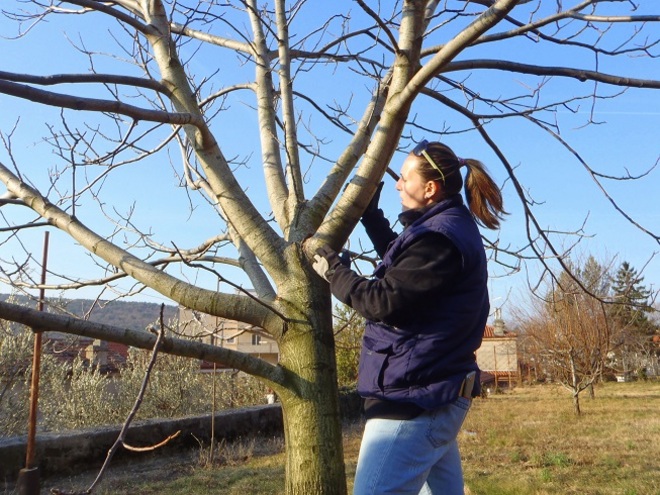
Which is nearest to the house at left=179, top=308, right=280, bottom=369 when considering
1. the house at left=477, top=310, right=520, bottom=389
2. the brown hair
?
the brown hair

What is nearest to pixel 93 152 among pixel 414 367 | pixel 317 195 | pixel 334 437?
pixel 317 195

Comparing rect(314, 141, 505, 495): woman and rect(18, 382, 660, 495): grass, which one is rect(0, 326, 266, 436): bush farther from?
rect(314, 141, 505, 495): woman

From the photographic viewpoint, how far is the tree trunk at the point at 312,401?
2.41 m

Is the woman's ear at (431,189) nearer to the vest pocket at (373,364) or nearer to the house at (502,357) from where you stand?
the vest pocket at (373,364)

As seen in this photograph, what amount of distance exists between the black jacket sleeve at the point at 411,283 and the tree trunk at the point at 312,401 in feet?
2.01

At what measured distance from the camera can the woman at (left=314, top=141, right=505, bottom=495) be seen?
1.92 metres

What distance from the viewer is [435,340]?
6.35 ft

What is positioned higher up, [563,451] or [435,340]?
[435,340]

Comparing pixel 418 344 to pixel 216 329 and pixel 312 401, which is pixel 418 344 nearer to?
pixel 312 401

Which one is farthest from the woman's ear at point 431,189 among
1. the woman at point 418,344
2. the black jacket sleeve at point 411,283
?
the black jacket sleeve at point 411,283

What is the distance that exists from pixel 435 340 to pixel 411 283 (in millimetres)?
197

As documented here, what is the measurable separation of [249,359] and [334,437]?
46 centimetres

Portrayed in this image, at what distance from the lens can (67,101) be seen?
6.73ft

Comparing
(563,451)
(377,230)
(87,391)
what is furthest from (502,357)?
(377,230)
